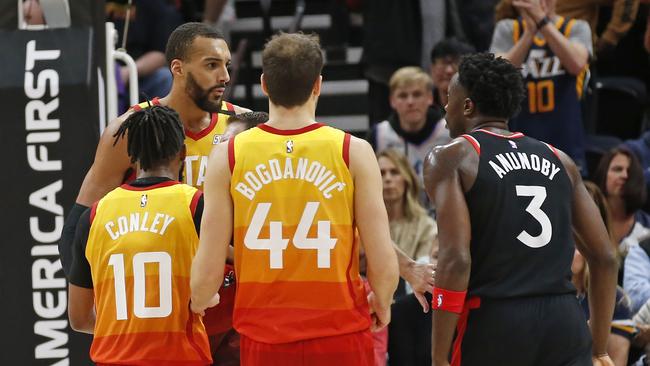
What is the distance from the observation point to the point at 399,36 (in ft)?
31.2

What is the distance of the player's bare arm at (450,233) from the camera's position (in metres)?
4.28

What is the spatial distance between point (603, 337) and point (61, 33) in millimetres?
3384

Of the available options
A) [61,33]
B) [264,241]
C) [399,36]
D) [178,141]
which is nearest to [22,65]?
[61,33]

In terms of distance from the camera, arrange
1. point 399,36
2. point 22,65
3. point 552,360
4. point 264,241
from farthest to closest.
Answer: point 399,36
point 22,65
point 552,360
point 264,241

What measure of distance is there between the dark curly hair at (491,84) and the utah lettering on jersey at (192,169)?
1.27m

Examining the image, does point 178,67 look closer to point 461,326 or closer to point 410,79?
point 461,326

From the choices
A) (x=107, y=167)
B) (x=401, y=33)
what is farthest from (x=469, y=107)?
(x=401, y=33)

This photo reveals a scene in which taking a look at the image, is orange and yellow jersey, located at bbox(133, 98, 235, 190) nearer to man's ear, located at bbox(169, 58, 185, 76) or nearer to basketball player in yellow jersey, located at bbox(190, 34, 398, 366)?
man's ear, located at bbox(169, 58, 185, 76)

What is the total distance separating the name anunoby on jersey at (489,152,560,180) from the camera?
436 cm

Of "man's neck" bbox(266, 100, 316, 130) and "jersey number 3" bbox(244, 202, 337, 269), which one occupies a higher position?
"man's neck" bbox(266, 100, 316, 130)

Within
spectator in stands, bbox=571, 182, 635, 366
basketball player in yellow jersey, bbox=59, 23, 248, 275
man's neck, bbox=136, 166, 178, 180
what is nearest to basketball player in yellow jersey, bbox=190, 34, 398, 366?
man's neck, bbox=136, 166, 178, 180

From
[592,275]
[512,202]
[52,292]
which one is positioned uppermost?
[512,202]

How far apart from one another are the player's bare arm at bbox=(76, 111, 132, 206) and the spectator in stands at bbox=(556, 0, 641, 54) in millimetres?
5322

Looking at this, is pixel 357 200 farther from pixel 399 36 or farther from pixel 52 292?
pixel 399 36
